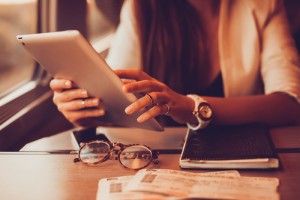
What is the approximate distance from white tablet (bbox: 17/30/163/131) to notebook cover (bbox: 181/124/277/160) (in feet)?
0.41

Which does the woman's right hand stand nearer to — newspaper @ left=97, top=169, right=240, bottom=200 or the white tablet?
the white tablet

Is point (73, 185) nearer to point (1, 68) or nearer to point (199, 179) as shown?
point (199, 179)

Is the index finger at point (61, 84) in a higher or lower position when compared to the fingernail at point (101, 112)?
higher

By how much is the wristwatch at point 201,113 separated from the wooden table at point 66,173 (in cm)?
17

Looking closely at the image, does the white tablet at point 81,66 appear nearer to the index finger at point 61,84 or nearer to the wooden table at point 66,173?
the index finger at point 61,84

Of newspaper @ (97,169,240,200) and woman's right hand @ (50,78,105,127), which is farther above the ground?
woman's right hand @ (50,78,105,127)

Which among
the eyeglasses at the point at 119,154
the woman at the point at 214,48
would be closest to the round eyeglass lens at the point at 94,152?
the eyeglasses at the point at 119,154

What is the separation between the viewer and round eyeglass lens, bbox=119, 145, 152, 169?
790 millimetres

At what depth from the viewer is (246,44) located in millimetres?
1327

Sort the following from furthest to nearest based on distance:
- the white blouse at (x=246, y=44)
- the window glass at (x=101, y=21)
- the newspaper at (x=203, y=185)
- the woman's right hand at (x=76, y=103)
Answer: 1. the window glass at (x=101, y=21)
2. the white blouse at (x=246, y=44)
3. the woman's right hand at (x=76, y=103)
4. the newspaper at (x=203, y=185)

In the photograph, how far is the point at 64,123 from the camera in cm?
177

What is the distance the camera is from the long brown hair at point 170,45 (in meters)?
1.38

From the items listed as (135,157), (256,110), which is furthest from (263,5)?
(135,157)

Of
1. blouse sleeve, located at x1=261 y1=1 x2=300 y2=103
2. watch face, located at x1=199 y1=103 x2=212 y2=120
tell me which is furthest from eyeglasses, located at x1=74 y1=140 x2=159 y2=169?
blouse sleeve, located at x1=261 y1=1 x2=300 y2=103
